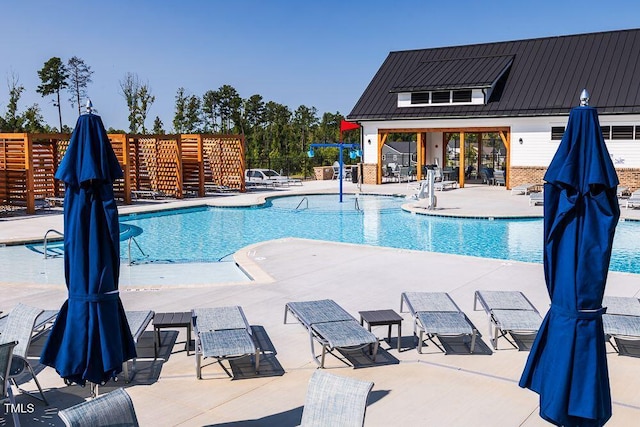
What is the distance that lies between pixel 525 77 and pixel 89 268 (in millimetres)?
25392

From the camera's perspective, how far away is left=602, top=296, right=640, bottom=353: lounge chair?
650cm

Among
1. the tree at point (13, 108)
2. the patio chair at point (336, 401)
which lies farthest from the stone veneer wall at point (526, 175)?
the tree at point (13, 108)

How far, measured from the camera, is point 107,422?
154 inches

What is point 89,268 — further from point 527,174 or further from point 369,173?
point 369,173

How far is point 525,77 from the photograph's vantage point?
89.2 ft

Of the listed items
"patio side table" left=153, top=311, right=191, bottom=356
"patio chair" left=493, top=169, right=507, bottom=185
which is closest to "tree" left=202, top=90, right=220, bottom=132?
"patio chair" left=493, top=169, right=507, bottom=185

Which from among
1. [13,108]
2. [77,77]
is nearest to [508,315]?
[13,108]

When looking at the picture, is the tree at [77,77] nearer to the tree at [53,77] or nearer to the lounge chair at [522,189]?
the tree at [53,77]

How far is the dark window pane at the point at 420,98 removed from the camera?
1114 inches

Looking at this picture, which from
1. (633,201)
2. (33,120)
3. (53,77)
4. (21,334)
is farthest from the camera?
(53,77)

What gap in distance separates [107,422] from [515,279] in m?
7.55

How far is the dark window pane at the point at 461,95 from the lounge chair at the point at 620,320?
68.9 feet

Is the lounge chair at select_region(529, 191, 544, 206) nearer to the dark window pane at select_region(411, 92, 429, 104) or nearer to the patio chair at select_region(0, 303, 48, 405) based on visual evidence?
the dark window pane at select_region(411, 92, 429, 104)

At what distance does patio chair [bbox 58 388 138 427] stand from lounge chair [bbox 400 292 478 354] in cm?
335
